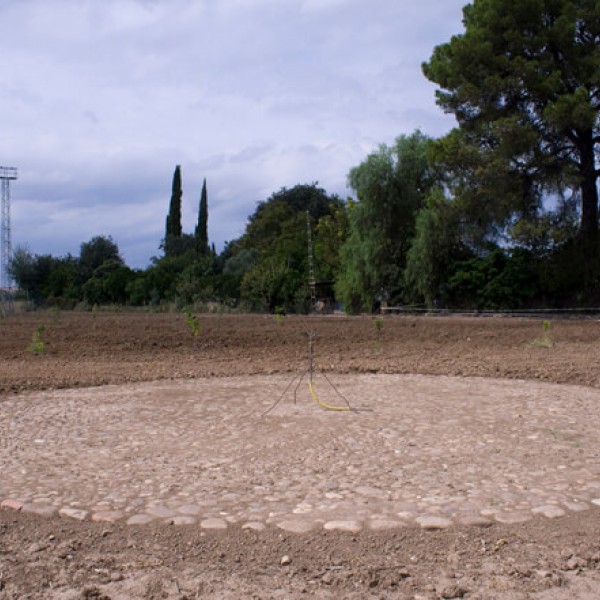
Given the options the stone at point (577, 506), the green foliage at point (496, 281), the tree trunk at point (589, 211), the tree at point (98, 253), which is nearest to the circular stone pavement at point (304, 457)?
the stone at point (577, 506)

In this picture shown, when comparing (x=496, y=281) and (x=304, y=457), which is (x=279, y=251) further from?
(x=304, y=457)

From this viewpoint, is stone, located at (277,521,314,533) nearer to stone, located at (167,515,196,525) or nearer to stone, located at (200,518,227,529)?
stone, located at (200,518,227,529)

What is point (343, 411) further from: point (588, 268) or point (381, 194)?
point (381, 194)

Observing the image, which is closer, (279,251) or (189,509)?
(189,509)

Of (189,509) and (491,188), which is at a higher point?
(491,188)

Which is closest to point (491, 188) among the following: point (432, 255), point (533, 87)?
point (533, 87)

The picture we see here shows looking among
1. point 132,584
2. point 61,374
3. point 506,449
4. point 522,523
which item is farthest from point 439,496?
point 61,374

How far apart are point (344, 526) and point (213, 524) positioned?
775 mm

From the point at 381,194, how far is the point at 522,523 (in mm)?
32031

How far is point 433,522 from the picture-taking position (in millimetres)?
4219

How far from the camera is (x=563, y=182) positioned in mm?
28469

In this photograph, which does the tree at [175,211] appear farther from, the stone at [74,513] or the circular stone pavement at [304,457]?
the stone at [74,513]

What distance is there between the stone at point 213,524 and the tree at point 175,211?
6748 cm

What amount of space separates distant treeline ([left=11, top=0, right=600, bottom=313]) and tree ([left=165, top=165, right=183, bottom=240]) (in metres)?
31.4
